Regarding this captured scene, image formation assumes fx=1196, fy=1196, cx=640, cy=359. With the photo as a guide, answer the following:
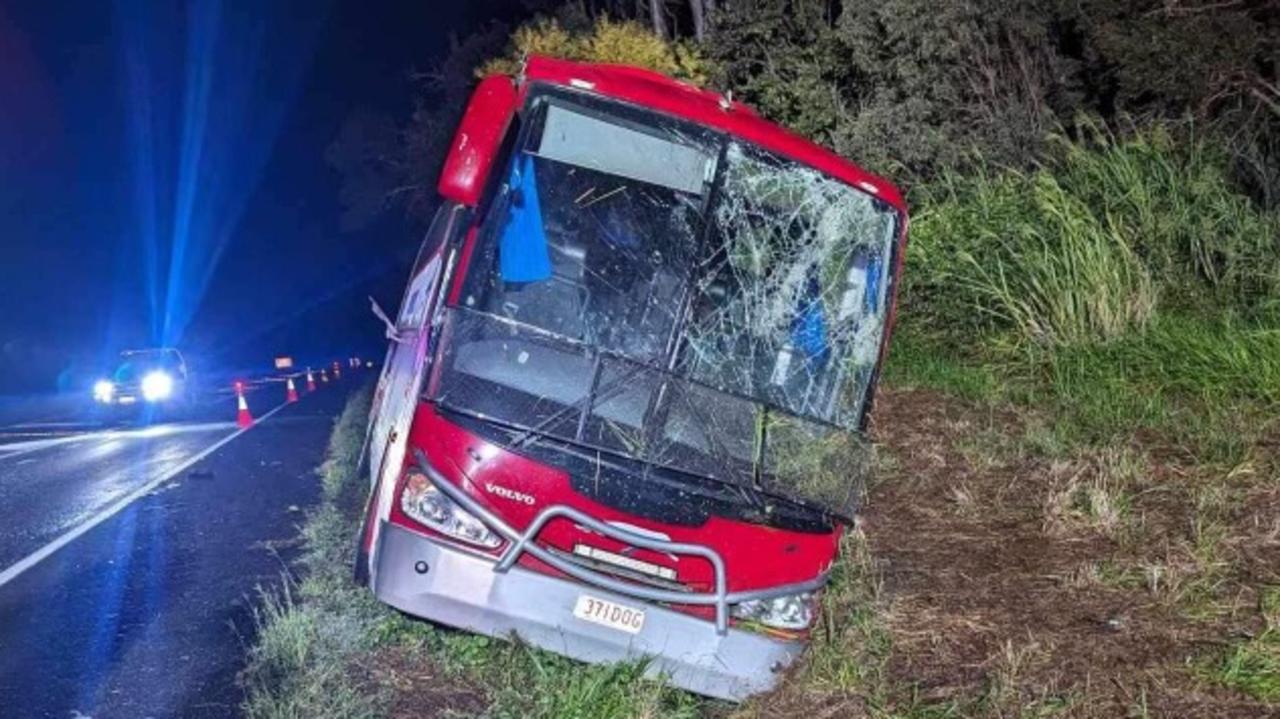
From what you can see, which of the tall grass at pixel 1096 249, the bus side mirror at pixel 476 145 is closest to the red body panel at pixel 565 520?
the bus side mirror at pixel 476 145

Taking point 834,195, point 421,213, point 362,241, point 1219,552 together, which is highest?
point 362,241

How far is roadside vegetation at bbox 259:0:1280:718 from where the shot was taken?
513 cm

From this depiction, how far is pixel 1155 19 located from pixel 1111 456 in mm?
6361

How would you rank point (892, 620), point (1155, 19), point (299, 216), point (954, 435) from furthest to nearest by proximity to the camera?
point (299, 216) < point (1155, 19) < point (954, 435) < point (892, 620)

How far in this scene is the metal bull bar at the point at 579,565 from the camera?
5164mm

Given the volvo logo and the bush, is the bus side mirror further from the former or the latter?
the bush

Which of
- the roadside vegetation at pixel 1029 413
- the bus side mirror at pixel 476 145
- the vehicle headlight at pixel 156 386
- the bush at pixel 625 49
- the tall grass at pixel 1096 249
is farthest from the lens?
the vehicle headlight at pixel 156 386

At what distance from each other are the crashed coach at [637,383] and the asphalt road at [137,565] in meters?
1.25

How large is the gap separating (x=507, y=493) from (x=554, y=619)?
1.92 feet

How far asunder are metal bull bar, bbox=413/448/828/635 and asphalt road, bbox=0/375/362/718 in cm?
140

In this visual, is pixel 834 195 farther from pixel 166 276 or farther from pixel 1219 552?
pixel 166 276

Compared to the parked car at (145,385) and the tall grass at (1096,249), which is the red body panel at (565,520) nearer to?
the tall grass at (1096,249)

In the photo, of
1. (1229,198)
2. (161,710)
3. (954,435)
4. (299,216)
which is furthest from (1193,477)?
(299,216)

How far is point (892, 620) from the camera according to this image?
18.7ft
